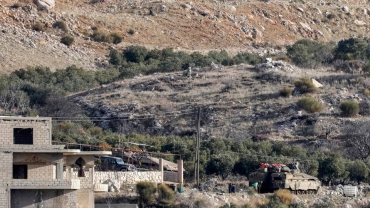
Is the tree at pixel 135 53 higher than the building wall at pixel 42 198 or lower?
higher

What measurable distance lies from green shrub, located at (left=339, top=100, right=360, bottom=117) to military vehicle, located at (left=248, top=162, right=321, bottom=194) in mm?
24273

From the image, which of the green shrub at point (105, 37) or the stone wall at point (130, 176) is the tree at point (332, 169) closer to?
the stone wall at point (130, 176)

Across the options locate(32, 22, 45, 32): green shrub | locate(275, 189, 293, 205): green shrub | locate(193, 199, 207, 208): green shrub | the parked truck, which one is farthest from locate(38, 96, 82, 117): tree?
locate(193, 199, 207, 208): green shrub

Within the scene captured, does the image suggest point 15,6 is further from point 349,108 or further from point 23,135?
point 23,135

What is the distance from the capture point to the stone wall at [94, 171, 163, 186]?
66.2m

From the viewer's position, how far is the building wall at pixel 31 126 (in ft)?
156

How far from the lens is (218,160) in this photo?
7644cm

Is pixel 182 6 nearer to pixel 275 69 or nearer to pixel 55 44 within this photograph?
pixel 55 44

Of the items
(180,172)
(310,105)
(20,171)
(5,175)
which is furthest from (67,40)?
(5,175)

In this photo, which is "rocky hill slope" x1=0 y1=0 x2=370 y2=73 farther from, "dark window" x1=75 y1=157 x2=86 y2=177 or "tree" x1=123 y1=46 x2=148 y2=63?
"dark window" x1=75 y1=157 x2=86 y2=177

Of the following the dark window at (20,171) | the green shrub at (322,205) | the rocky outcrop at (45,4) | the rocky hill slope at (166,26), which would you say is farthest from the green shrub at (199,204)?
the rocky outcrop at (45,4)

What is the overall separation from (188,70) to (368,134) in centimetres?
2019

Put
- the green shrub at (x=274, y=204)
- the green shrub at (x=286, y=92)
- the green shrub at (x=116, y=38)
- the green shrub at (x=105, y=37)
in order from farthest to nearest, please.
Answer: the green shrub at (x=116, y=38)
the green shrub at (x=105, y=37)
the green shrub at (x=286, y=92)
the green shrub at (x=274, y=204)

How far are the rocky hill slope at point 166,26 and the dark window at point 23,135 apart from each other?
65.3m
